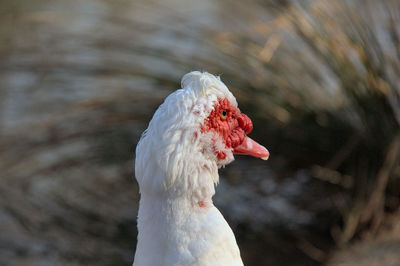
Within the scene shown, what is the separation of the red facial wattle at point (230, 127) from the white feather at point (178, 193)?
0.17ft

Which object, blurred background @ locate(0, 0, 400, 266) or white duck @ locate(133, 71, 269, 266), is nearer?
white duck @ locate(133, 71, 269, 266)

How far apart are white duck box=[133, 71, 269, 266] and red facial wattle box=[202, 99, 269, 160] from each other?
2 centimetres

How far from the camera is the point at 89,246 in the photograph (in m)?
3.54

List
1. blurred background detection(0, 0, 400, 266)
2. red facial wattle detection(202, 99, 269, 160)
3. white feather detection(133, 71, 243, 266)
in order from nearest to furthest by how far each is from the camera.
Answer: white feather detection(133, 71, 243, 266) < red facial wattle detection(202, 99, 269, 160) < blurred background detection(0, 0, 400, 266)

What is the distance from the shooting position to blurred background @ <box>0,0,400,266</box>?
3189 millimetres

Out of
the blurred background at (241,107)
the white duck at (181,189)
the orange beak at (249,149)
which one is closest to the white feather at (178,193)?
the white duck at (181,189)

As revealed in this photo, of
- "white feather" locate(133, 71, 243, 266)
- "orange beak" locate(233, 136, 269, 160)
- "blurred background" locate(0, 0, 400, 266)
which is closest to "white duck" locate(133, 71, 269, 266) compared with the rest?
"white feather" locate(133, 71, 243, 266)

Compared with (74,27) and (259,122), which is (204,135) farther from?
(74,27)

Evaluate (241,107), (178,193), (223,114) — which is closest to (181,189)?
(178,193)

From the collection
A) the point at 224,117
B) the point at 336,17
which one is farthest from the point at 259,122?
the point at 224,117

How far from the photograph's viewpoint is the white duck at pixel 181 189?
5.28ft

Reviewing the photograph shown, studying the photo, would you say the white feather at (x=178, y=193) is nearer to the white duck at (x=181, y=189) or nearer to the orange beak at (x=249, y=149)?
the white duck at (x=181, y=189)

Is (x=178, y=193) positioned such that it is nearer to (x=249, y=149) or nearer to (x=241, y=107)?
(x=249, y=149)

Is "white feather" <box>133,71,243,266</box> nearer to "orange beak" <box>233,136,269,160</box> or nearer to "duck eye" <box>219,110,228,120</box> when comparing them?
"duck eye" <box>219,110,228,120</box>
